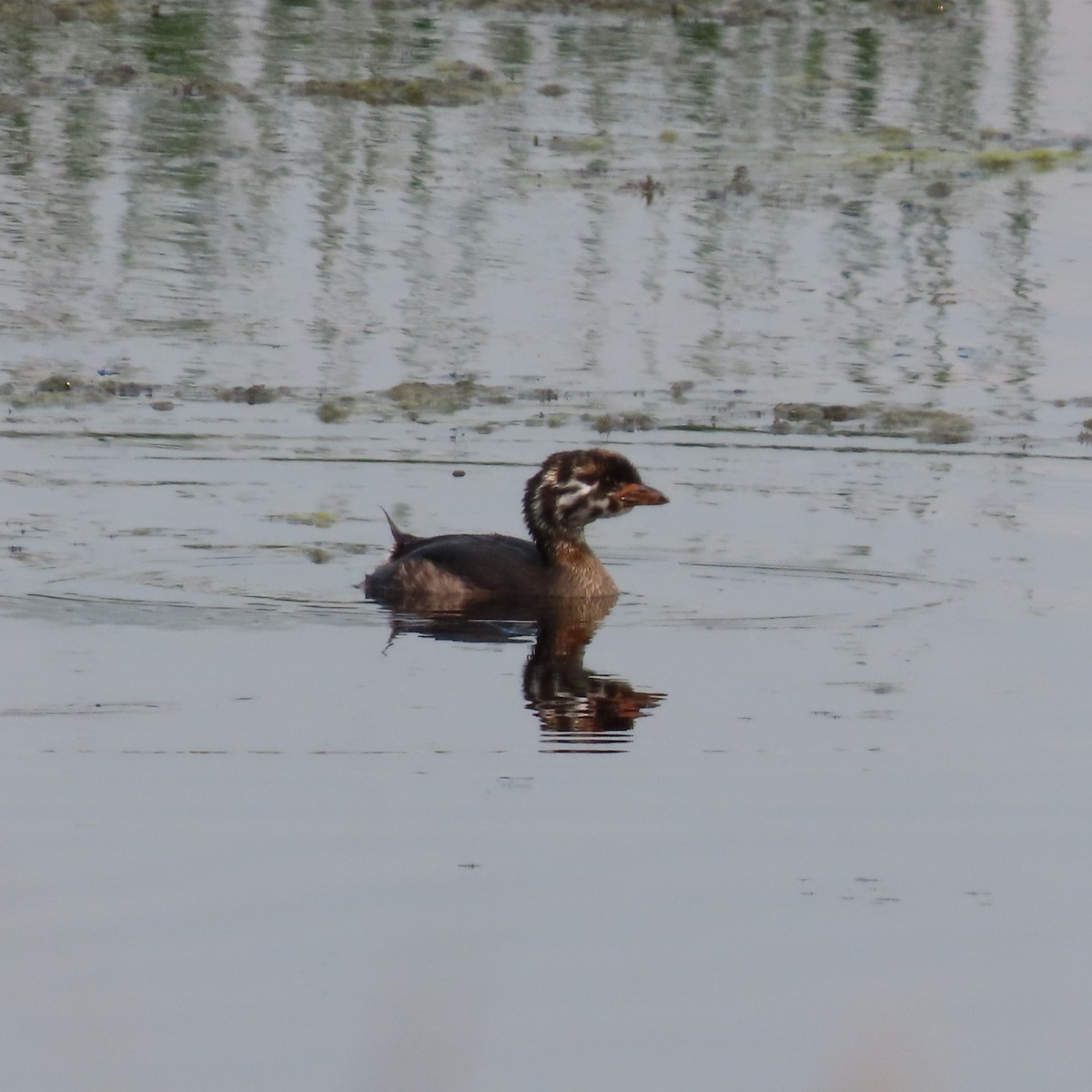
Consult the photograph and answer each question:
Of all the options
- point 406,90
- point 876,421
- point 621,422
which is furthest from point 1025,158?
point 621,422

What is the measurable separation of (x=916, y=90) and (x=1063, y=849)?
63.4 feet

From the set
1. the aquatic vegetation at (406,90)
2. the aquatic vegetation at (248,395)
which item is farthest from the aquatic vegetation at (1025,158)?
the aquatic vegetation at (248,395)

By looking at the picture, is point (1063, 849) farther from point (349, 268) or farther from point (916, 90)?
point (916, 90)

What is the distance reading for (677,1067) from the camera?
5.92 meters

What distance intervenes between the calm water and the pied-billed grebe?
0.34 meters

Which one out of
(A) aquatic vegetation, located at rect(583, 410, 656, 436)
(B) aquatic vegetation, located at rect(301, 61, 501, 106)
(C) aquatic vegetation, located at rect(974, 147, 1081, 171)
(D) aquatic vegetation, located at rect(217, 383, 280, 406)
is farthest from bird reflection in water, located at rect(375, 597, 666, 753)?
(B) aquatic vegetation, located at rect(301, 61, 501, 106)

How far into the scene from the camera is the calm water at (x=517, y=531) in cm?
670

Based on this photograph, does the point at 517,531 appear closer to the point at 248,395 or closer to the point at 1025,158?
the point at 248,395

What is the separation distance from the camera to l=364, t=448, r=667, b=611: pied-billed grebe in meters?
11.3

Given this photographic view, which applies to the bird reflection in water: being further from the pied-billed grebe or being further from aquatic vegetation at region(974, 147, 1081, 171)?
aquatic vegetation at region(974, 147, 1081, 171)

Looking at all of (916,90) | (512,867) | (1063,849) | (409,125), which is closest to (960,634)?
(1063,849)

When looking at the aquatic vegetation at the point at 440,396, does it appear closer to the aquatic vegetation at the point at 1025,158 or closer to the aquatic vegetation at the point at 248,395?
the aquatic vegetation at the point at 248,395

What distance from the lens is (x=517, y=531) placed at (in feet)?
42.1

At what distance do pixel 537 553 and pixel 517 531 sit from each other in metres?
0.87
